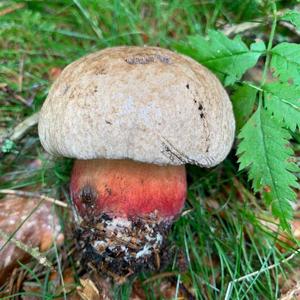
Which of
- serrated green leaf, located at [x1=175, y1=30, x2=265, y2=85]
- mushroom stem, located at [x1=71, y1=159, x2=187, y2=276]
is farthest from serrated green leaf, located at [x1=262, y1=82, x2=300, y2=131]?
mushroom stem, located at [x1=71, y1=159, x2=187, y2=276]

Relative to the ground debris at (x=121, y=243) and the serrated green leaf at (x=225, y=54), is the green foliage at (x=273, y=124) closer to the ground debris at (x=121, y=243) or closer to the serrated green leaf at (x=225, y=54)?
the serrated green leaf at (x=225, y=54)

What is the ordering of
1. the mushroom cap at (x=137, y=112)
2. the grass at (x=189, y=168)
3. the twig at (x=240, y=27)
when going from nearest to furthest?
the mushroom cap at (x=137, y=112) → the grass at (x=189, y=168) → the twig at (x=240, y=27)

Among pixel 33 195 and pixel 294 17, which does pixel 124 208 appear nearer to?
pixel 33 195

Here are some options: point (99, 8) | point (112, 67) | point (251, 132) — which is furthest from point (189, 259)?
point (99, 8)

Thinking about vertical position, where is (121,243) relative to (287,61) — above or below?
below

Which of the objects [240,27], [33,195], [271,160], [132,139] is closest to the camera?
[132,139]

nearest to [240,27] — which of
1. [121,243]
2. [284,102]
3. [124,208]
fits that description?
[284,102]

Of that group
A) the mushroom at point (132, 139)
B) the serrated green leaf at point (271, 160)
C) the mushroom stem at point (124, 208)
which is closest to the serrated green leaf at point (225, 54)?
the mushroom at point (132, 139)
